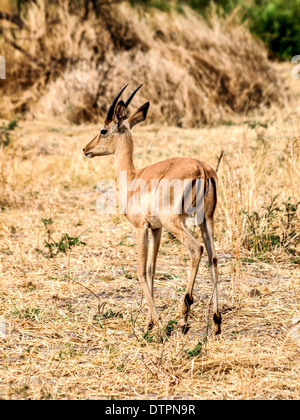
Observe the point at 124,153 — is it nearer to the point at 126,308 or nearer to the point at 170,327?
the point at 126,308

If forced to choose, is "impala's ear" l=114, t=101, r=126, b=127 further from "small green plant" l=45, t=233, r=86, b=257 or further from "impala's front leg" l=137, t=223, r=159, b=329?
"small green plant" l=45, t=233, r=86, b=257

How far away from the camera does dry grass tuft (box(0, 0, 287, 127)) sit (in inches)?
519

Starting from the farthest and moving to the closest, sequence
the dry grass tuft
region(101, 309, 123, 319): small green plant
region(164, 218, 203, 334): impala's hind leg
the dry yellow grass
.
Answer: the dry grass tuft, region(101, 309, 123, 319): small green plant, region(164, 218, 203, 334): impala's hind leg, the dry yellow grass

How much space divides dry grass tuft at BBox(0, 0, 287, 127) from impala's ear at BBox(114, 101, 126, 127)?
803 cm

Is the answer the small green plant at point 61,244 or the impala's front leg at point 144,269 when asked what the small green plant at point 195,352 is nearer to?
the impala's front leg at point 144,269

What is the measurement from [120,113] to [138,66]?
29.7ft

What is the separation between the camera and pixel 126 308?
4.76 m

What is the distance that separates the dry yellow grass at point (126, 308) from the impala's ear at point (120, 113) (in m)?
1.38

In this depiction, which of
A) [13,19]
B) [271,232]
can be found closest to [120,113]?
[271,232]

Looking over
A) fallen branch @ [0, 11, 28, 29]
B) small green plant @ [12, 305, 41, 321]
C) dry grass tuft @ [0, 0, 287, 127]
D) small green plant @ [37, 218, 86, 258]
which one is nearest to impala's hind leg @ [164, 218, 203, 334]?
small green plant @ [12, 305, 41, 321]

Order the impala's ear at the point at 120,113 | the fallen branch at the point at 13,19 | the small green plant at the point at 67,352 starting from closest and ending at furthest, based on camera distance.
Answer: the small green plant at the point at 67,352 → the impala's ear at the point at 120,113 → the fallen branch at the point at 13,19

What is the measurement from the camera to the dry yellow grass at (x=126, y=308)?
138 inches

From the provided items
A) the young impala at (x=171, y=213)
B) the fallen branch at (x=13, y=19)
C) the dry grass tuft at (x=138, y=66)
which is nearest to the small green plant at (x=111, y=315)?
the young impala at (x=171, y=213)

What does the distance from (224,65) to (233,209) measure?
8.63 meters
